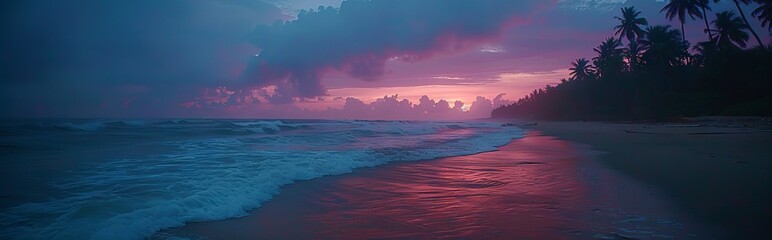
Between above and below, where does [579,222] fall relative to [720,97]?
below

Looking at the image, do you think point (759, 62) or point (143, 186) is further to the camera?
point (759, 62)

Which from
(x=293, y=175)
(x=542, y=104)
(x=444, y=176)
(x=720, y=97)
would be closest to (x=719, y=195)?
(x=444, y=176)

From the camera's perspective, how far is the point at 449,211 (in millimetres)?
5031

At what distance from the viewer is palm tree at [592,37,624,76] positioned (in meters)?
48.1

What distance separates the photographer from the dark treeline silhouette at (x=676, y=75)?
3372 cm

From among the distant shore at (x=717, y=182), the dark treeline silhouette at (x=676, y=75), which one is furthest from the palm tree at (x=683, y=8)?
the distant shore at (x=717, y=182)

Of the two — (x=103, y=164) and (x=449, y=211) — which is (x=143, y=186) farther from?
(x=449, y=211)

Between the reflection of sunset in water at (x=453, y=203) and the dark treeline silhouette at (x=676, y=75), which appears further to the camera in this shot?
the dark treeline silhouette at (x=676, y=75)

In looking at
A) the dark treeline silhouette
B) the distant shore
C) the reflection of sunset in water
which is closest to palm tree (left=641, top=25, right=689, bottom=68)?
the dark treeline silhouette

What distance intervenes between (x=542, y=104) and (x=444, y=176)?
6917 centimetres

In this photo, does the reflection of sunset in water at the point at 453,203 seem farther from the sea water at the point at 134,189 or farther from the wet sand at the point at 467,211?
the sea water at the point at 134,189

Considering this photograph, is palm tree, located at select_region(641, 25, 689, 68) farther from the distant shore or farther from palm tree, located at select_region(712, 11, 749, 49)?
the distant shore

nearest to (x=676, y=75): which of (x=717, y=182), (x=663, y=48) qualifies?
(x=663, y=48)

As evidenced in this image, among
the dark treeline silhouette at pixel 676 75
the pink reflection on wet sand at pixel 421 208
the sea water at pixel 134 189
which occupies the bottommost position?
the pink reflection on wet sand at pixel 421 208
